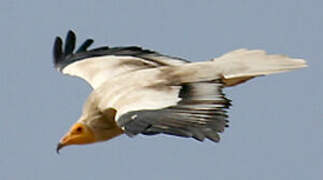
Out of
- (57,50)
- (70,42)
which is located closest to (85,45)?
(70,42)

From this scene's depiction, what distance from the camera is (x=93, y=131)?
13680 millimetres

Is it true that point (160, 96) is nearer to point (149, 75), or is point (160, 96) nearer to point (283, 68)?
point (149, 75)

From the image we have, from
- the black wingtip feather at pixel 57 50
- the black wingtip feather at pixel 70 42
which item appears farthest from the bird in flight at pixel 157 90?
the black wingtip feather at pixel 70 42

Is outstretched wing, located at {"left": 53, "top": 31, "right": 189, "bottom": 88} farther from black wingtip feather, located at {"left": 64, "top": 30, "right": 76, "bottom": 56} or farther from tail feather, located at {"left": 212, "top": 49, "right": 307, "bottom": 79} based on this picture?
tail feather, located at {"left": 212, "top": 49, "right": 307, "bottom": 79}

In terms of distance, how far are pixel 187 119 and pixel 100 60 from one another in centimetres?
358

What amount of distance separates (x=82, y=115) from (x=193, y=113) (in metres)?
1.86

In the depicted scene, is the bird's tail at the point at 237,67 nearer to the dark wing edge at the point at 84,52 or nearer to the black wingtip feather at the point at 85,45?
the dark wing edge at the point at 84,52

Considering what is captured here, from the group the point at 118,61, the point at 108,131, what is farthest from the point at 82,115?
the point at 118,61

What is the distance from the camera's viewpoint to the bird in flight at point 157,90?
12.3m

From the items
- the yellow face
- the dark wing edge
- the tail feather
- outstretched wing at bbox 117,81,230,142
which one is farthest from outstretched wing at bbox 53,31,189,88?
outstretched wing at bbox 117,81,230,142

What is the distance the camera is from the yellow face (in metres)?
13.7

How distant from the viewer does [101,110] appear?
44.4ft

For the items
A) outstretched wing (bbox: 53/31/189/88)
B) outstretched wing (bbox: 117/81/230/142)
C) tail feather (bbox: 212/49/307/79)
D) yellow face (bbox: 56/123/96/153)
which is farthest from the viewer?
outstretched wing (bbox: 53/31/189/88)

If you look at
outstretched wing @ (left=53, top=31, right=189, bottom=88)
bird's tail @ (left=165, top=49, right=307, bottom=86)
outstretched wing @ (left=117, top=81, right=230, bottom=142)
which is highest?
outstretched wing @ (left=53, top=31, right=189, bottom=88)
